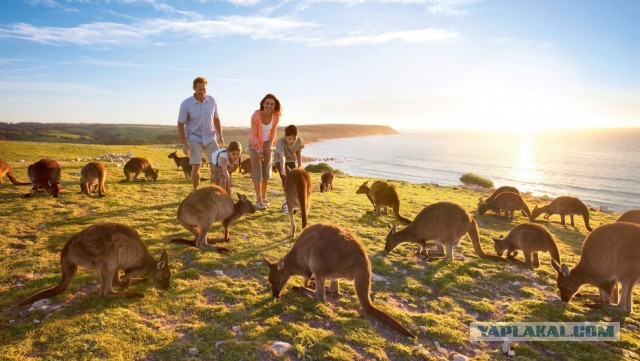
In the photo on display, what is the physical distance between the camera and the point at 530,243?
314 inches

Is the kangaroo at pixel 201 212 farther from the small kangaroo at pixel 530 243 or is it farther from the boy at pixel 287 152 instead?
the small kangaroo at pixel 530 243

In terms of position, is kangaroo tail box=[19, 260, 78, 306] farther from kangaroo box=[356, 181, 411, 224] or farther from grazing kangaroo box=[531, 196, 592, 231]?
grazing kangaroo box=[531, 196, 592, 231]

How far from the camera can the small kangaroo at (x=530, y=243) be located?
25.6ft

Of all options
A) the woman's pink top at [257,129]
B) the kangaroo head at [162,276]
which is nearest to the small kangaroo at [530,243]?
the woman's pink top at [257,129]

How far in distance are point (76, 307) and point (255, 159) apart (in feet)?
20.7

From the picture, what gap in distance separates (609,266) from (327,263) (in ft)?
16.8

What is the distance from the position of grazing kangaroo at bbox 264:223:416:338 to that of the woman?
511 centimetres

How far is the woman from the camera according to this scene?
382 inches

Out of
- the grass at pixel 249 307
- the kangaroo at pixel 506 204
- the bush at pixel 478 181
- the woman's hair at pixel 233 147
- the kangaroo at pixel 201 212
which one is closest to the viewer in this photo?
the grass at pixel 249 307

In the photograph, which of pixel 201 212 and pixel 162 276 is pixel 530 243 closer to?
pixel 201 212

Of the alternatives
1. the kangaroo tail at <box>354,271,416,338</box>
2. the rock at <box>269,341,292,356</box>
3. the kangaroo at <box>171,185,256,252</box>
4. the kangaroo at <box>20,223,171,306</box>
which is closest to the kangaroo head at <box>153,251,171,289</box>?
the kangaroo at <box>20,223,171,306</box>

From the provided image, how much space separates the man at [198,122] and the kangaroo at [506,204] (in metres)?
12.0

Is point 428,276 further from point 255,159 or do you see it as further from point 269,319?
point 255,159

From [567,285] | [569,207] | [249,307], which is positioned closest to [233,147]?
[249,307]
